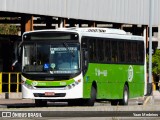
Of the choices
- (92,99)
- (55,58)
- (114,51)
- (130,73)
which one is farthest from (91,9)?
(55,58)

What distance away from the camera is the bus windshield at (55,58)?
29.8 metres

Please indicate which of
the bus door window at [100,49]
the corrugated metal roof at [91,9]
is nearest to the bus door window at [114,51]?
the bus door window at [100,49]

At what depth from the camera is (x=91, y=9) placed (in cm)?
5009

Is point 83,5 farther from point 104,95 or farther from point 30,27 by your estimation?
point 104,95

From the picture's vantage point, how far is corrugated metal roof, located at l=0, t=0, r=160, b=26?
142ft

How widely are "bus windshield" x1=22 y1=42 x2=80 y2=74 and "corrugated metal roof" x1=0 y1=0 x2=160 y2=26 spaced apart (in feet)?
38.0

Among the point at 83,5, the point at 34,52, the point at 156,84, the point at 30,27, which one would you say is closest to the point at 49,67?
the point at 34,52

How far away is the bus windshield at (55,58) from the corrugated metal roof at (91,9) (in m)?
11.6

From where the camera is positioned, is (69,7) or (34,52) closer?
(34,52)

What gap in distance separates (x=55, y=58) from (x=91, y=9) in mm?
20595

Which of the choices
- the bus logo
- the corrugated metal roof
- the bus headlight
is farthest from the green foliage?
the bus headlight

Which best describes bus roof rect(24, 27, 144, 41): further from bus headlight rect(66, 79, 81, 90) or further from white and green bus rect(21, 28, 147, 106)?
bus headlight rect(66, 79, 81, 90)

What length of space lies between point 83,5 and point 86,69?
1913 centimetres

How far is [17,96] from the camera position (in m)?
41.7
